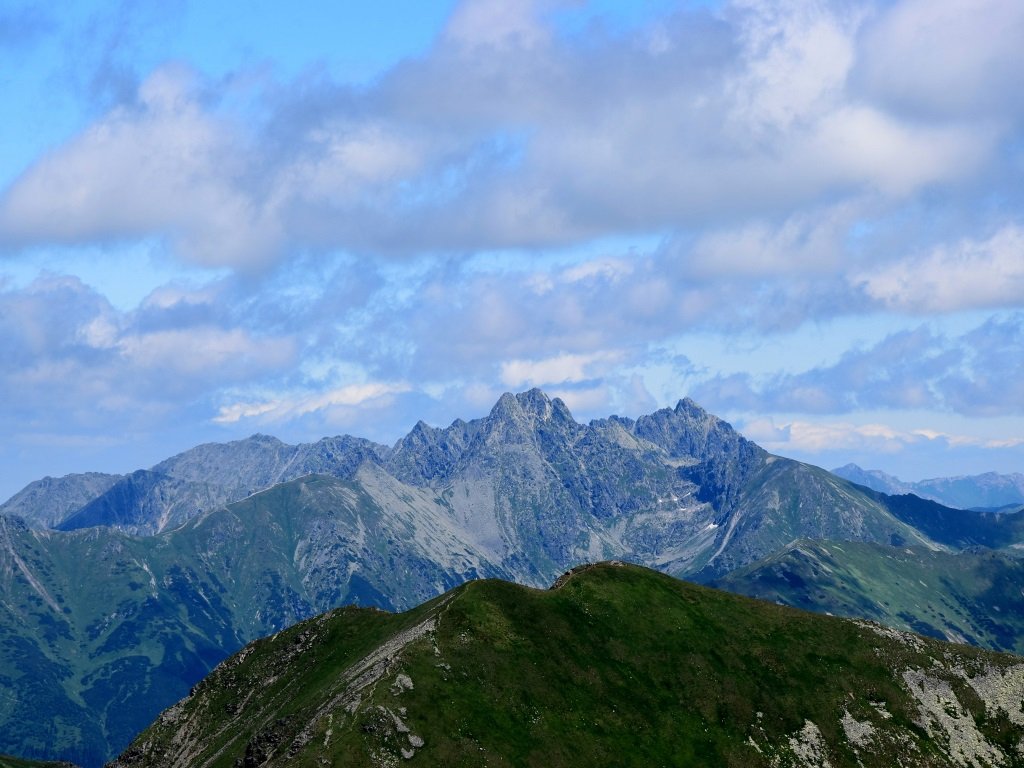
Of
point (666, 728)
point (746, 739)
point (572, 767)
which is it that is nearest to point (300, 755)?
point (572, 767)

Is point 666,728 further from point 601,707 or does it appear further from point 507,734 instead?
point 507,734

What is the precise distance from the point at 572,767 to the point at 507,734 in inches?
473

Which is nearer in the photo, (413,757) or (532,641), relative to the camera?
(413,757)

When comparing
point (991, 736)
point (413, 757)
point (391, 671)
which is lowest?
point (991, 736)

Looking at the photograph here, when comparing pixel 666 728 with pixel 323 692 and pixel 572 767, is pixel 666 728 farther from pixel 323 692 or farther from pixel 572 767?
pixel 323 692

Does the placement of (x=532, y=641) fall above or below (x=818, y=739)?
above

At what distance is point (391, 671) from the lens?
180 meters

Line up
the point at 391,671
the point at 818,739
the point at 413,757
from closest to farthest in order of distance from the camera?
the point at 413,757
the point at 391,671
the point at 818,739

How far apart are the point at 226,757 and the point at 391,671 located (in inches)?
1686

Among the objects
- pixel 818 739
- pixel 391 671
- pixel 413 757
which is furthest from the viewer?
pixel 818 739

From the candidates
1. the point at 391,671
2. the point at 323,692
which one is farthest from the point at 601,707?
the point at 323,692

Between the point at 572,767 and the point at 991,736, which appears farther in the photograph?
the point at 991,736

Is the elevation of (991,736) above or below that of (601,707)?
below

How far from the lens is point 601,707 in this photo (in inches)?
7411
